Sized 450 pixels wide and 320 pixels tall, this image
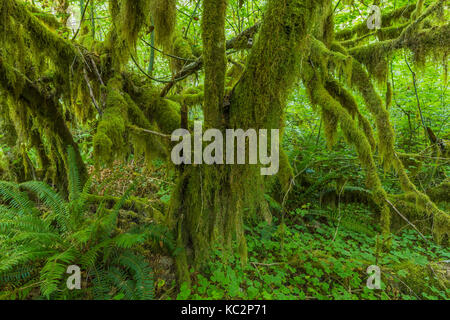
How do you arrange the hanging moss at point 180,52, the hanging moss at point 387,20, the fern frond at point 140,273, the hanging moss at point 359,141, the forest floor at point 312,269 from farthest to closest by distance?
the hanging moss at point 387,20, the hanging moss at point 180,52, the forest floor at point 312,269, the hanging moss at point 359,141, the fern frond at point 140,273

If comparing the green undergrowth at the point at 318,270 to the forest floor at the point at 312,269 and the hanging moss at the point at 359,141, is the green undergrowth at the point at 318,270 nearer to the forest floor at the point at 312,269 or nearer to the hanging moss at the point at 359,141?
the forest floor at the point at 312,269

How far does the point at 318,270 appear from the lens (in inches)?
108

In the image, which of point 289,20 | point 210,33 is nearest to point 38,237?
point 210,33

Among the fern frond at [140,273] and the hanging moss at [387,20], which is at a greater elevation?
the hanging moss at [387,20]

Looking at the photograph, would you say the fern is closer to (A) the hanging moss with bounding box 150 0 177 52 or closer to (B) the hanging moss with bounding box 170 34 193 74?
(A) the hanging moss with bounding box 150 0 177 52

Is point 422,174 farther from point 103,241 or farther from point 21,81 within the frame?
point 21,81

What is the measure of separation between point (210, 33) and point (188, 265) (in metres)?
2.30

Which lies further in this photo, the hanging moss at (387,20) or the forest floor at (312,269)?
the hanging moss at (387,20)

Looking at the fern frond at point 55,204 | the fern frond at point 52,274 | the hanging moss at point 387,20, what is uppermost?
the hanging moss at point 387,20

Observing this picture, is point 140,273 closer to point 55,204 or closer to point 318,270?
point 55,204

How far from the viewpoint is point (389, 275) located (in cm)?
270

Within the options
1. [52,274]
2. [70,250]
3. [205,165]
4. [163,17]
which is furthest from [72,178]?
[163,17]

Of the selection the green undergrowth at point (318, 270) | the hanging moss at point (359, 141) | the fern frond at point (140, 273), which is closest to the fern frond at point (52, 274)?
the fern frond at point (140, 273)

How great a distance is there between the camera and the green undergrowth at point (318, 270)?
2.37 metres
